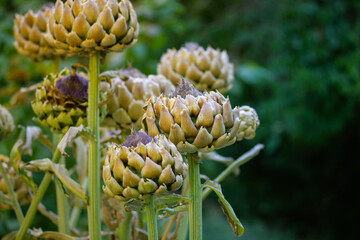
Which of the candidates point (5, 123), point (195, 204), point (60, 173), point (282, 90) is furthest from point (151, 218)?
point (282, 90)

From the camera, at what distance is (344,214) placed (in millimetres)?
2395

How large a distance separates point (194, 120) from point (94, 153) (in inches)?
6.4

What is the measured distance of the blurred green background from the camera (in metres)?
1.82

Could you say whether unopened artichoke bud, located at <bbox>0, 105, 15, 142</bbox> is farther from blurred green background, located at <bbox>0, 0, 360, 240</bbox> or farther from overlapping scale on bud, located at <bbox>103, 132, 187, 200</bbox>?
blurred green background, located at <bbox>0, 0, 360, 240</bbox>

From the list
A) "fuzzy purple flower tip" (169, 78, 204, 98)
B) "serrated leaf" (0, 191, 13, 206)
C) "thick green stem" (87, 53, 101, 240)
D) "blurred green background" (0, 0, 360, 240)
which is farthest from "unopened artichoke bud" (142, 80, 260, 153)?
"blurred green background" (0, 0, 360, 240)

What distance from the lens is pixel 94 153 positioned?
21.8 inches

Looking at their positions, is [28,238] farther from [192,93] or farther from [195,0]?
[195,0]

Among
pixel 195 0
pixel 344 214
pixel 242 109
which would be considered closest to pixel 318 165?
pixel 344 214

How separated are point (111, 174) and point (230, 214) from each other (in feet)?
0.46

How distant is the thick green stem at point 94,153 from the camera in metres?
0.54

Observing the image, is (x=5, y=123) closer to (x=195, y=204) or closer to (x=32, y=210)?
(x=32, y=210)

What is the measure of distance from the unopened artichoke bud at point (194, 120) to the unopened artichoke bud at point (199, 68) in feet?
0.96

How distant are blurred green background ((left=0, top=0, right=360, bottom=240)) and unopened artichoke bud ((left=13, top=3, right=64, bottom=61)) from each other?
0.74 meters

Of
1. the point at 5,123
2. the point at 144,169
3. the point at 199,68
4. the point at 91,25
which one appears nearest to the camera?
the point at 144,169
